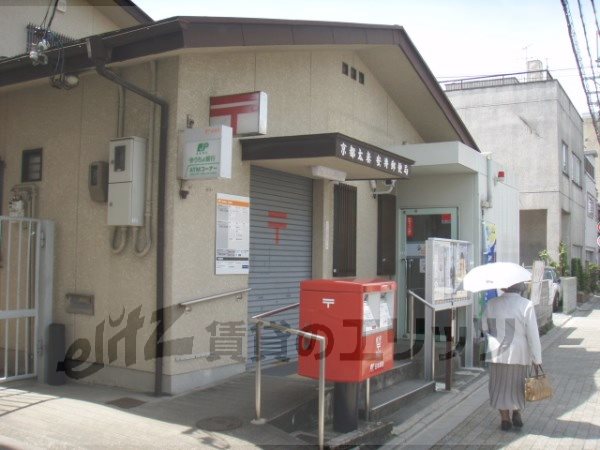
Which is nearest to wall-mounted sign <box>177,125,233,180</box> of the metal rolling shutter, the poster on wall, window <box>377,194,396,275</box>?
the poster on wall

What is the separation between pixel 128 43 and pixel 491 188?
731 cm

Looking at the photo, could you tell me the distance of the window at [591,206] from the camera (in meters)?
35.7

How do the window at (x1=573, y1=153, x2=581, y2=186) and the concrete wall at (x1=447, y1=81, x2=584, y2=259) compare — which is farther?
the window at (x1=573, y1=153, x2=581, y2=186)

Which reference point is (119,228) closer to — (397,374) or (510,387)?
(397,374)

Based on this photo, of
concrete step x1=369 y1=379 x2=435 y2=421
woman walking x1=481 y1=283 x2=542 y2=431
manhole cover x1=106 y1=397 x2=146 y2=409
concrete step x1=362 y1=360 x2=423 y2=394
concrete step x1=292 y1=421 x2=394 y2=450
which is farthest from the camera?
concrete step x1=362 y1=360 x2=423 y2=394

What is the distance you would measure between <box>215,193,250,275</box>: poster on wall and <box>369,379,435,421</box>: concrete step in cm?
226

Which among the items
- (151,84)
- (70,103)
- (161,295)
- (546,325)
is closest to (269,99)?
(151,84)

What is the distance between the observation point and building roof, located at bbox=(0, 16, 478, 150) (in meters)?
6.17

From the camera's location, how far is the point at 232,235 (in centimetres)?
730

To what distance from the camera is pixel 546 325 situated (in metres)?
15.0

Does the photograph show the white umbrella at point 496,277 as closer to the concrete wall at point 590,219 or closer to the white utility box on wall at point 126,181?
the white utility box on wall at point 126,181

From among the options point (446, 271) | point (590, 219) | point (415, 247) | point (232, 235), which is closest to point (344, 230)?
point (446, 271)

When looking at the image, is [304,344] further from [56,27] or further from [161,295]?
[56,27]

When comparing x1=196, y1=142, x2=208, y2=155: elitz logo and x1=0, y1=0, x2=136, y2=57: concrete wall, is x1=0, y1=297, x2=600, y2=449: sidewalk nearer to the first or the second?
x1=196, y1=142, x2=208, y2=155: elitz logo
